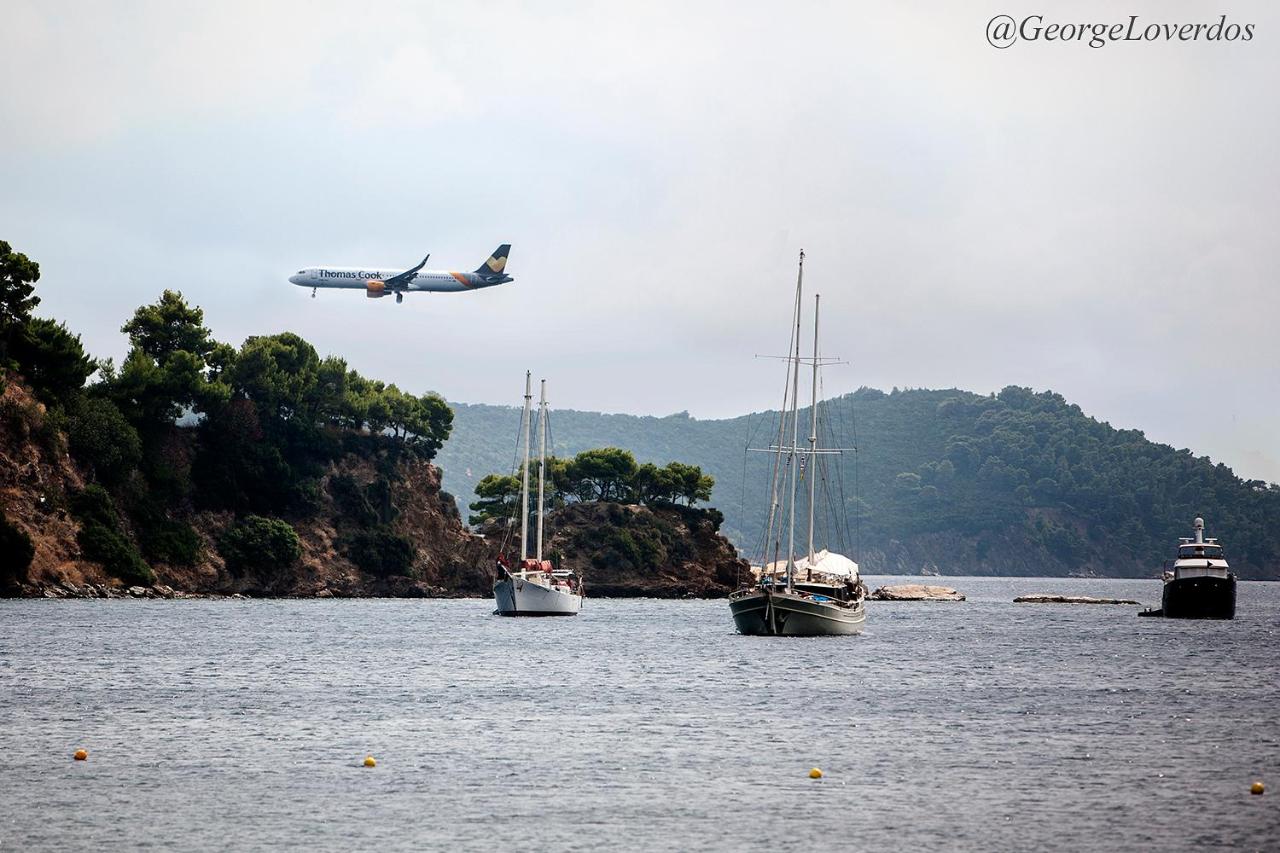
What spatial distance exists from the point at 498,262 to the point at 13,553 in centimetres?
7388

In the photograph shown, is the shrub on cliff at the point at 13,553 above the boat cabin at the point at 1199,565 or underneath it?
underneath

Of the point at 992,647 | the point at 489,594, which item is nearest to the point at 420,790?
the point at 992,647

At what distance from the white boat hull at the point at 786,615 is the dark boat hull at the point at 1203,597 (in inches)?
1755

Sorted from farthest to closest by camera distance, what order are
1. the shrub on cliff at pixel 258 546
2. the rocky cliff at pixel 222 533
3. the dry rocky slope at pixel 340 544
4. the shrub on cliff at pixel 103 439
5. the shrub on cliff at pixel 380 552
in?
the shrub on cliff at pixel 380 552 < the shrub on cliff at pixel 258 546 < the shrub on cliff at pixel 103 439 < the dry rocky slope at pixel 340 544 < the rocky cliff at pixel 222 533

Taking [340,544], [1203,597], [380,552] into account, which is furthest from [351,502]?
[1203,597]

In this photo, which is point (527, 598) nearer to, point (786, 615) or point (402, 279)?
point (786, 615)

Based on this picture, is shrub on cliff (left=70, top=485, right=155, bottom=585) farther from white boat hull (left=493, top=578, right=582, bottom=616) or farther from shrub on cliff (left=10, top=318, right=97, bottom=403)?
white boat hull (left=493, top=578, right=582, bottom=616)

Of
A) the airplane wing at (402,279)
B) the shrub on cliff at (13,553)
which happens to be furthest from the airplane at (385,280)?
the shrub on cliff at (13,553)

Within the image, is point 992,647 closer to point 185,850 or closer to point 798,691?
point 798,691

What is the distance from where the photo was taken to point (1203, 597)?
400ft

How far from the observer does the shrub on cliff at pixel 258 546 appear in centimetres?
15375

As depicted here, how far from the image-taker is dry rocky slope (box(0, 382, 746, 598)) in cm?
12900

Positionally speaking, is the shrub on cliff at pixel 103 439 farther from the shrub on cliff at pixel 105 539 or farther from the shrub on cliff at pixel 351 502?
the shrub on cliff at pixel 351 502

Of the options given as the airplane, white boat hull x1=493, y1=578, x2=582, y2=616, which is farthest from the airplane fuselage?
white boat hull x1=493, y1=578, x2=582, y2=616
